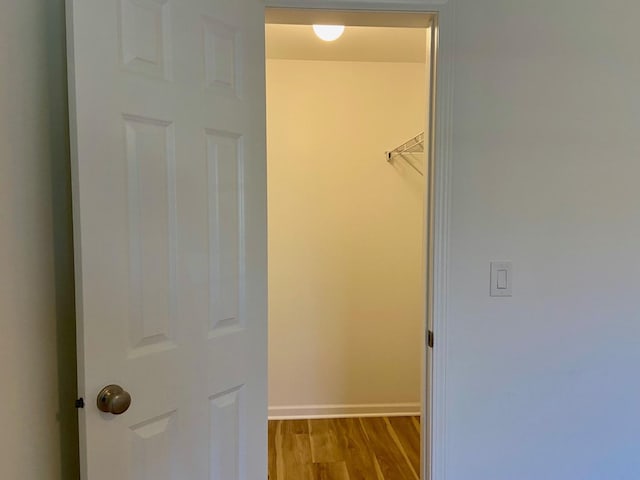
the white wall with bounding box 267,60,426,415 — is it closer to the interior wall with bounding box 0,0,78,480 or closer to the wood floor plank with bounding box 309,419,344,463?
the wood floor plank with bounding box 309,419,344,463

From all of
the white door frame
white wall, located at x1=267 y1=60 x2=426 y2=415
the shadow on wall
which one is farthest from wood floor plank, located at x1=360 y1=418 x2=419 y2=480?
the shadow on wall

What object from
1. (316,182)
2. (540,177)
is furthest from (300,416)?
(540,177)

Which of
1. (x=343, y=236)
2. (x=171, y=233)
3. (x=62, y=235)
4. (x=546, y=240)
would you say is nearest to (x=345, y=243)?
(x=343, y=236)

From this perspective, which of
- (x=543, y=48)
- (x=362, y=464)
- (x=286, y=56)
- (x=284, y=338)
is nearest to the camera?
(x=543, y=48)

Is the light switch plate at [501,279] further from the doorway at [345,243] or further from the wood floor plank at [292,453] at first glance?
the wood floor plank at [292,453]

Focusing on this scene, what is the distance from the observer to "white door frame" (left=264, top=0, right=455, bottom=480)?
138 centimetres

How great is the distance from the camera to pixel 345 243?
8.91 feet

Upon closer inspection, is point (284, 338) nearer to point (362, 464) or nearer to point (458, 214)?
point (362, 464)

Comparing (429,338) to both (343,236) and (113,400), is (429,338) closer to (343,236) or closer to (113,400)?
(113,400)

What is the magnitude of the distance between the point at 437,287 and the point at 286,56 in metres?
1.86

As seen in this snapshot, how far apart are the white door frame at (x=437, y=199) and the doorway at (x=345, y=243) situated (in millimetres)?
1111

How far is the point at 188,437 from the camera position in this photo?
46.6 inches

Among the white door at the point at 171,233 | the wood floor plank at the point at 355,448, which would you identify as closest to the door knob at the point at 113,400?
the white door at the point at 171,233

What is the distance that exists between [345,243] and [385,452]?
1302mm
